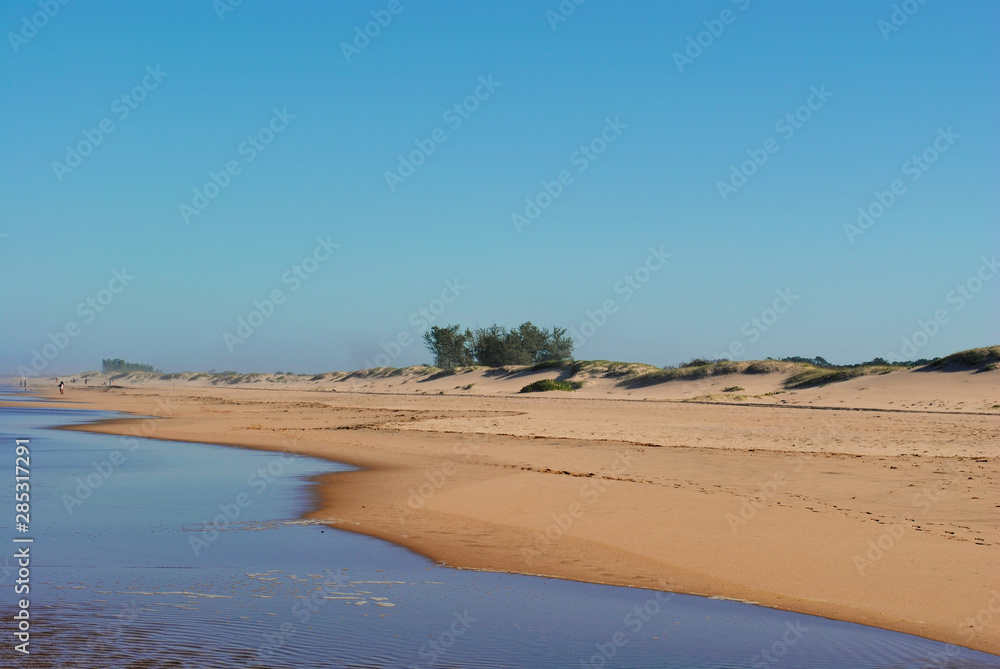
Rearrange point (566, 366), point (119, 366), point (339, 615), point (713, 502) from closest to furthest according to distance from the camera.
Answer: point (339, 615), point (713, 502), point (566, 366), point (119, 366)

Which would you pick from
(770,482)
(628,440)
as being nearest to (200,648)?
(770,482)

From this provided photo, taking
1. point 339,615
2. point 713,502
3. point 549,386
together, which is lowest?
point 713,502

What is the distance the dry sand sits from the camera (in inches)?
313

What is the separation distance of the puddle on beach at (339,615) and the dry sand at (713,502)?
574mm

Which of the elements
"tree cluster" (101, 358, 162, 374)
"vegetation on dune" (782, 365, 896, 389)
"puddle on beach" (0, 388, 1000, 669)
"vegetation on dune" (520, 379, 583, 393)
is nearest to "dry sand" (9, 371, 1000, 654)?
"puddle on beach" (0, 388, 1000, 669)

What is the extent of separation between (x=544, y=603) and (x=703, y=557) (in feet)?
8.14

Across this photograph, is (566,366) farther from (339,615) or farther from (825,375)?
(339,615)

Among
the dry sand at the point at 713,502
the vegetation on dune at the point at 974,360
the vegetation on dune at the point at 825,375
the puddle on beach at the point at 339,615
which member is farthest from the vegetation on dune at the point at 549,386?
the puddle on beach at the point at 339,615

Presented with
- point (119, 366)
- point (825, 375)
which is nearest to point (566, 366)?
point (825, 375)

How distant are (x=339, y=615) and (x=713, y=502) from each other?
23.0ft

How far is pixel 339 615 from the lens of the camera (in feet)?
22.2

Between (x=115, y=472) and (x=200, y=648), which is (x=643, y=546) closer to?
(x=200, y=648)

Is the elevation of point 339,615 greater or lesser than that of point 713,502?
greater

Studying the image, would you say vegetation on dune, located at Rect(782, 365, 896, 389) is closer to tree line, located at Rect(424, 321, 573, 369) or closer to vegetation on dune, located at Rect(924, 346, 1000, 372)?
vegetation on dune, located at Rect(924, 346, 1000, 372)
